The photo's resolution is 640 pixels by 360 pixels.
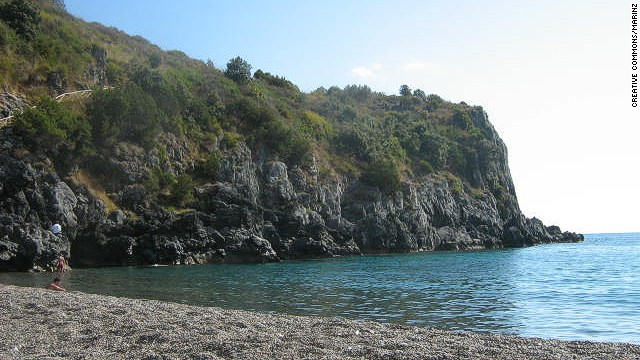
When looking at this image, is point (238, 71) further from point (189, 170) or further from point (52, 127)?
point (52, 127)

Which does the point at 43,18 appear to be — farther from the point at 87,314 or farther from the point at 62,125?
the point at 87,314

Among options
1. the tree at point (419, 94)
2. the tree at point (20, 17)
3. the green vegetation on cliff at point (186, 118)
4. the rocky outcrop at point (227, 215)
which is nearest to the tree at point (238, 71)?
the green vegetation on cliff at point (186, 118)

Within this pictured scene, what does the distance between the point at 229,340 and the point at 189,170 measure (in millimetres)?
53977

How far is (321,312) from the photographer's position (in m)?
22.0

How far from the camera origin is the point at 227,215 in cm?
5891

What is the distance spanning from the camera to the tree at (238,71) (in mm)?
93938

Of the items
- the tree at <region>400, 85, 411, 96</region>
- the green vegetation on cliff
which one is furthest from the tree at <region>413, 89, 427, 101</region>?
the green vegetation on cliff

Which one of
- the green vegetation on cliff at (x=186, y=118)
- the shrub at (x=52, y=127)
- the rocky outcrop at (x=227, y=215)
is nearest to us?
the rocky outcrop at (x=227, y=215)

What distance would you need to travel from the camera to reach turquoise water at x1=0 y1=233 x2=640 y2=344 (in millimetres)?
19688

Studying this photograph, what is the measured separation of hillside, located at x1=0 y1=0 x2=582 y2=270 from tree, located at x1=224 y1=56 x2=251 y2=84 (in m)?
0.27

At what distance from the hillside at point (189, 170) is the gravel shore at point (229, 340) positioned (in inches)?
1164

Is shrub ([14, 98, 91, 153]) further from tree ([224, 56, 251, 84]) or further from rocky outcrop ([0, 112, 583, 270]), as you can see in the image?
tree ([224, 56, 251, 84])

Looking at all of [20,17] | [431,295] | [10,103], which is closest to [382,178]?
[10,103]

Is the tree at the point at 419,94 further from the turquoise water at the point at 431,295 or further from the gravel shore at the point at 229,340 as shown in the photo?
the gravel shore at the point at 229,340
